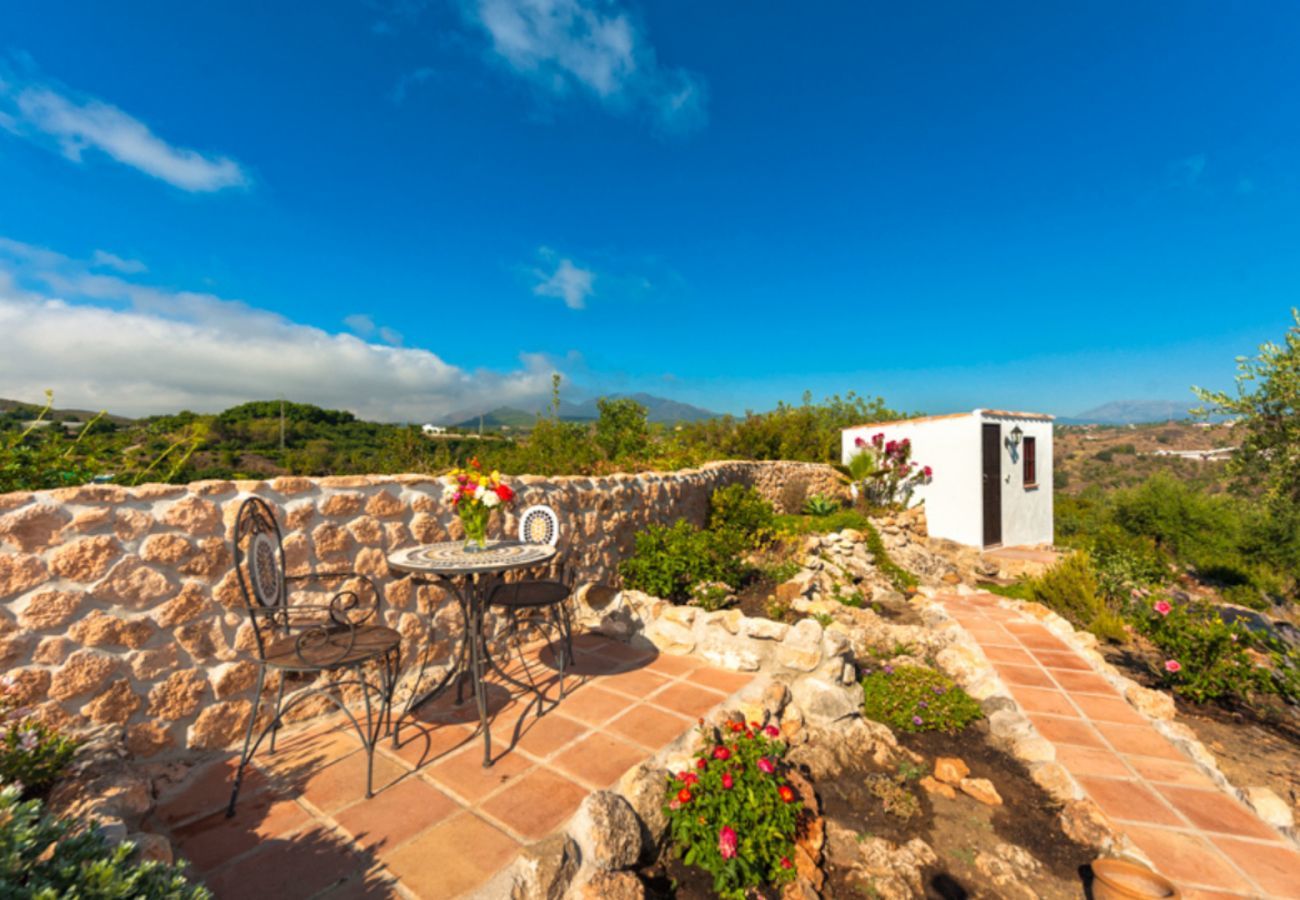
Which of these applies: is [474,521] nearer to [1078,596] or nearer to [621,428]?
[621,428]

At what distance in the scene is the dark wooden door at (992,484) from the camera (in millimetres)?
10336

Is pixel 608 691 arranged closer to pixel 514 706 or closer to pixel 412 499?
pixel 514 706

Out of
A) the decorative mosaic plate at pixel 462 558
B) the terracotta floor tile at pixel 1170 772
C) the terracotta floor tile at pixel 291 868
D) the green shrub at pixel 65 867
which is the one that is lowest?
the terracotta floor tile at pixel 1170 772

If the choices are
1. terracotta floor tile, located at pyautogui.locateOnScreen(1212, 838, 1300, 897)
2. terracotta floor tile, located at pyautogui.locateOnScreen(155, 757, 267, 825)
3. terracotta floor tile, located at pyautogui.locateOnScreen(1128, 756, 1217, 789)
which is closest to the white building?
terracotta floor tile, located at pyautogui.locateOnScreen(1128, 756, 1217, 789)

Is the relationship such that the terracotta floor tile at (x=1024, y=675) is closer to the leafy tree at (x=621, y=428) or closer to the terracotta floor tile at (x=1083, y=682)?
the terracotta floor tile at (x=1083, y=682)

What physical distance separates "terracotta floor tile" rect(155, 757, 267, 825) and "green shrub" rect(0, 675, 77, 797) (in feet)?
1.51

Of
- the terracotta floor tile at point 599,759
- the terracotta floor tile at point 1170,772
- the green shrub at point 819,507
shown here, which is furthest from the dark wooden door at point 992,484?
the terracotta floor tile at point 599,759

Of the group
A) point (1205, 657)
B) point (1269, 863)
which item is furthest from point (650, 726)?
point (1205, 657)

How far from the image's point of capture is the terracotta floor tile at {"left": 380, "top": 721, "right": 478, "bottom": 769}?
2.65m

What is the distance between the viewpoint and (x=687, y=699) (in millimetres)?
3277

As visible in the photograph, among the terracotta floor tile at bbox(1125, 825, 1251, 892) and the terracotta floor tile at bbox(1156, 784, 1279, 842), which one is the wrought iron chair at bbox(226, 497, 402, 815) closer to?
the terracotta floor tile at bbox(1125, 825, 1251, 892)

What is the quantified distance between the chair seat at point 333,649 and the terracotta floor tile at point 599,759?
1.07 metres

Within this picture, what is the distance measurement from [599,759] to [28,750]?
2203 millimetres

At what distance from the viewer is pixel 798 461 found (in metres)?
12.7
